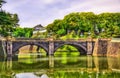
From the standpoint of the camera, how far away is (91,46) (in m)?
93.3

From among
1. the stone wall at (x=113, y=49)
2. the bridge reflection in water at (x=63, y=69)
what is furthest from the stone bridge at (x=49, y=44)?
the bridge reflection in water at (x=63, y=69)

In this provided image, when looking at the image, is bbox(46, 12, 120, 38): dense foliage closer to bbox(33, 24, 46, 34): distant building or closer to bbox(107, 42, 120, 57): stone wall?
bbox(33, 24, 46, 34): distant building

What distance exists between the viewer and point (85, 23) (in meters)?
118

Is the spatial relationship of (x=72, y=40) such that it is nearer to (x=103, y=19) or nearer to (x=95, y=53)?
(x=95, y=53)

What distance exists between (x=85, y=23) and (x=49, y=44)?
3008 centimetres

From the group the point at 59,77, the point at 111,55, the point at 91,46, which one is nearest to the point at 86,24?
the point at 91,46

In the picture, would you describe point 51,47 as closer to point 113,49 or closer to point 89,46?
point 89,46

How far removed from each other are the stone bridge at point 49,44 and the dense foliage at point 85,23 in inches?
774

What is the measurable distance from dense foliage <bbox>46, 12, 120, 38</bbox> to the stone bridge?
1966cm

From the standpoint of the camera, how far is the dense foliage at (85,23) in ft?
380

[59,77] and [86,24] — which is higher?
[86,24]

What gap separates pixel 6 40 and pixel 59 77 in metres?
44.9

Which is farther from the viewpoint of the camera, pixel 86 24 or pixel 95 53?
pixel 86 24

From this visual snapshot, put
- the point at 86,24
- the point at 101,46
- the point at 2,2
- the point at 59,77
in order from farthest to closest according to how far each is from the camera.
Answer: the point at 86,24 < the point at 101,46 < the point at 2,2 < the point at 59,77
